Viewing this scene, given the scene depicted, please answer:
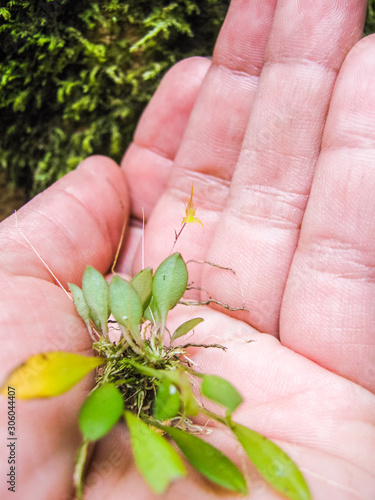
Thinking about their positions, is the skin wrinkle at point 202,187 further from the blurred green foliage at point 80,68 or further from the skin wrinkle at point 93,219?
the blurred green foliage at point 80,68

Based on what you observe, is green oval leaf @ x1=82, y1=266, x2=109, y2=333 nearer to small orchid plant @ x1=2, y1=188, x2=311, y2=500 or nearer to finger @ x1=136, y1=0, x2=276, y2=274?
small orchid plant @ x1=2, y1=188, x2=311, y2=500

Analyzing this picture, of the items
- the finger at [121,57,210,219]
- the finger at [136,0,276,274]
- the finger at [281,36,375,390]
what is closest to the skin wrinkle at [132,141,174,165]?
the finger at [121,57,210,219]

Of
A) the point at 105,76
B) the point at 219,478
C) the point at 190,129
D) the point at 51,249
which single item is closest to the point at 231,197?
the point at 190,129

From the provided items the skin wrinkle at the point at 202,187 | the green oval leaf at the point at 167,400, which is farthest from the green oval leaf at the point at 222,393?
the skin wrinkle at the point at 202,187

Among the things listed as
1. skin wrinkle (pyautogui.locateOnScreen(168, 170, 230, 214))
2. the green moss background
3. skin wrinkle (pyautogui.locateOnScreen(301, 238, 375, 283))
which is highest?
the green moss background

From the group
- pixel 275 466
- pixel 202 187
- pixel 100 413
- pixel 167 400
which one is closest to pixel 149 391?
pixel 167 400

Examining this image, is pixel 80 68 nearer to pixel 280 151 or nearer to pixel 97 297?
pixel 280 151
